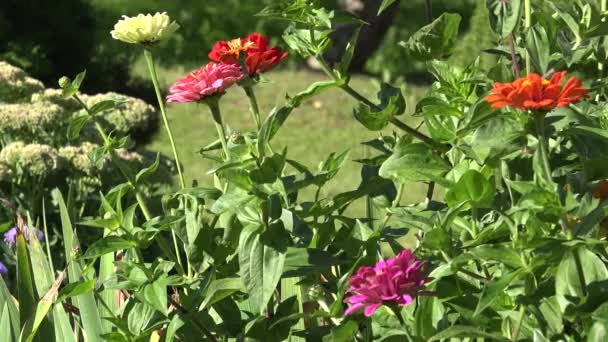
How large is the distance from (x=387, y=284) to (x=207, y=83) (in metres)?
0.47

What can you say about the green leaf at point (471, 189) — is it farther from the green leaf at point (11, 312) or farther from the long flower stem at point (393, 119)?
the green leaf at point (11, 312)

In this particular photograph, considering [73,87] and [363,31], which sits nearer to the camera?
[73,87]

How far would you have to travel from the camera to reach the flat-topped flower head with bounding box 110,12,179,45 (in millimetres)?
1847

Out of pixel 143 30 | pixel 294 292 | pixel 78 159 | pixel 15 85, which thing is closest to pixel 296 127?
pixel 15 85

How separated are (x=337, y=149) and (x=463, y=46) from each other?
917 millimetres

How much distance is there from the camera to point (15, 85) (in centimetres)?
383

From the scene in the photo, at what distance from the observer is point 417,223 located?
5.13 ft

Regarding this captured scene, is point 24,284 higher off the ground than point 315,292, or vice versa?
point 315,292

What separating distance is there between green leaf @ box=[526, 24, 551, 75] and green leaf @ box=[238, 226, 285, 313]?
17.6 inches

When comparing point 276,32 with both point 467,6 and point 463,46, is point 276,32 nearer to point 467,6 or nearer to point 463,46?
point 467,6

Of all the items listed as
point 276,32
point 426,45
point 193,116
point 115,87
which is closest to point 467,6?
point 276,32

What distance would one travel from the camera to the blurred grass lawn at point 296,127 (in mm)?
6402

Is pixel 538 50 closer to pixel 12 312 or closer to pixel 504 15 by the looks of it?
pixel 504 15

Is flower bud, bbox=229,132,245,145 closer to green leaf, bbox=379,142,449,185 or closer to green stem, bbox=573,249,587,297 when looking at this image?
green leaf, bbox=379,142,449,185
